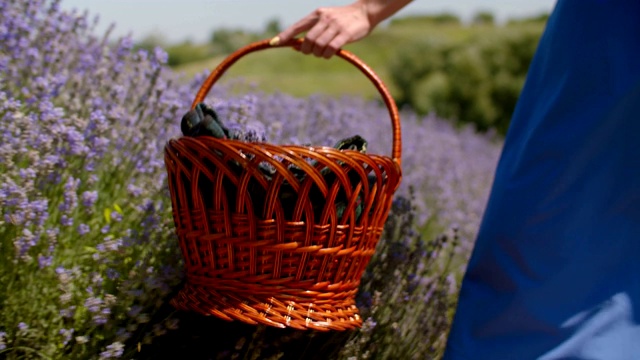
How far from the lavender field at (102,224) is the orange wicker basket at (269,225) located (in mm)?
174

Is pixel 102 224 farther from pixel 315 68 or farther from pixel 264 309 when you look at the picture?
pixel 315 68

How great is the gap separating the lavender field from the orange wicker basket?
17cm

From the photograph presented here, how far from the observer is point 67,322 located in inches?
70.9

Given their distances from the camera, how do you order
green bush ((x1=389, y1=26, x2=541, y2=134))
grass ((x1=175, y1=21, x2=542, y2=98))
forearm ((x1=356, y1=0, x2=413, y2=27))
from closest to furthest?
forearm ((x1=356, y1=0, x2=413, y2=27)) < green bush ((x1=389, y1=26, x2=541, y2=134)) < grass ((x1=175, y1=21, x2=542, y2=98))

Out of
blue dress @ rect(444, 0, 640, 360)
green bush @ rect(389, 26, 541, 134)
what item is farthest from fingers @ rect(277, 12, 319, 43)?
green bush @ rect(389, 26, 541, 134)

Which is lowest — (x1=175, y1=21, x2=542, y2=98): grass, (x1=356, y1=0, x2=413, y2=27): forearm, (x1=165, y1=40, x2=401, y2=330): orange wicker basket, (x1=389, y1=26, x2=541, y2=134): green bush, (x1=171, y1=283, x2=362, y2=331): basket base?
(x1=171, y1=283, x2=362, y2=331): basket base

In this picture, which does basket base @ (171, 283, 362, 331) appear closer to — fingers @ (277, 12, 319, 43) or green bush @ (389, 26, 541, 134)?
fingers @ (277, 12, 319, 43)

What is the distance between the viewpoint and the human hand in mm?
1845

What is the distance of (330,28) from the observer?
185 centimetres

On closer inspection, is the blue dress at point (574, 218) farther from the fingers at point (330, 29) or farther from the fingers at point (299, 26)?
the fingers at point (299, 26)

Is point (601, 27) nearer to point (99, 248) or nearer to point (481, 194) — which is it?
point (99, 248)

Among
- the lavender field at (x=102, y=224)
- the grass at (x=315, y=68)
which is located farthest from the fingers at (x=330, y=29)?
the grass at (x=315, y=68)

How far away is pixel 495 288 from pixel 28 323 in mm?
1068

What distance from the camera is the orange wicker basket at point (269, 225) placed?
160 cm
